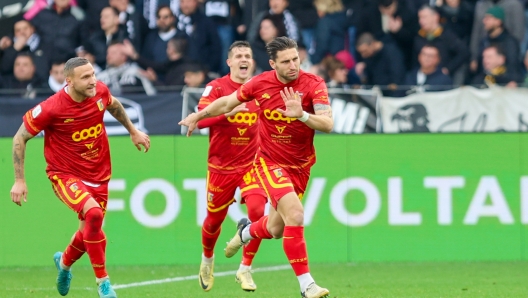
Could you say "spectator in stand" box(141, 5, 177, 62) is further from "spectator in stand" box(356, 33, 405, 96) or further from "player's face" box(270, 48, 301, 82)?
"player's face" box(270, 48, 301, 82)

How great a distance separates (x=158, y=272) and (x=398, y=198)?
348cm

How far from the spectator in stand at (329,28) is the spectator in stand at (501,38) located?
8.22 feet

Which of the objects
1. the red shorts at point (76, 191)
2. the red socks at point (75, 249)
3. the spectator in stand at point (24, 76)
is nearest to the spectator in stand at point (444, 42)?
the spectator in stand at point (24, 76)

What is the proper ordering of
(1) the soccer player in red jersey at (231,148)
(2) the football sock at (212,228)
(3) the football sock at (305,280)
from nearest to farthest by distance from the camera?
(3) the football sock at (305,280) → (1) the soccer player in red jersey at (231,148) → (2) the football sock at (212,228)

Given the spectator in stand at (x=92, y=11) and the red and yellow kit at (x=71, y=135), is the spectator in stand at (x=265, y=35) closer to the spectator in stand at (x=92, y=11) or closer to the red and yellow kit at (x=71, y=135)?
the spectator in stand at (x=92, y=11)

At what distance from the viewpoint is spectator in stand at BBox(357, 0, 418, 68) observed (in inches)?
697

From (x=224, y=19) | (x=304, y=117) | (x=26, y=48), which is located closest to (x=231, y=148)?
(x=304, y=117)

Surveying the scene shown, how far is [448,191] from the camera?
1422cm

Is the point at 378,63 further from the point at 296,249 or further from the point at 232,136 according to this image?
the point at 296,249

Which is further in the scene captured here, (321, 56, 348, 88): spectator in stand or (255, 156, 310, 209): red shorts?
(321, 56, 348, 88): spectator in stand

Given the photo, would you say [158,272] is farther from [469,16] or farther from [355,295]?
[469,16]

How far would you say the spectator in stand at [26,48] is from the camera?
17125mm

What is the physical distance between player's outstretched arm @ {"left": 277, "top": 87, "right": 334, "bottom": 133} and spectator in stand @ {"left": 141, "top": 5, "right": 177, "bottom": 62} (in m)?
8.22

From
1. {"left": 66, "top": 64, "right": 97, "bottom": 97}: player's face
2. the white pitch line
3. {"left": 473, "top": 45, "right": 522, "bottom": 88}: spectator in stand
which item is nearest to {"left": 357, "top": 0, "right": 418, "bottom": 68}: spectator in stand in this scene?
{"left": 473, "top": 45, "right": 522, "bottom": 88}: spectator in stand
